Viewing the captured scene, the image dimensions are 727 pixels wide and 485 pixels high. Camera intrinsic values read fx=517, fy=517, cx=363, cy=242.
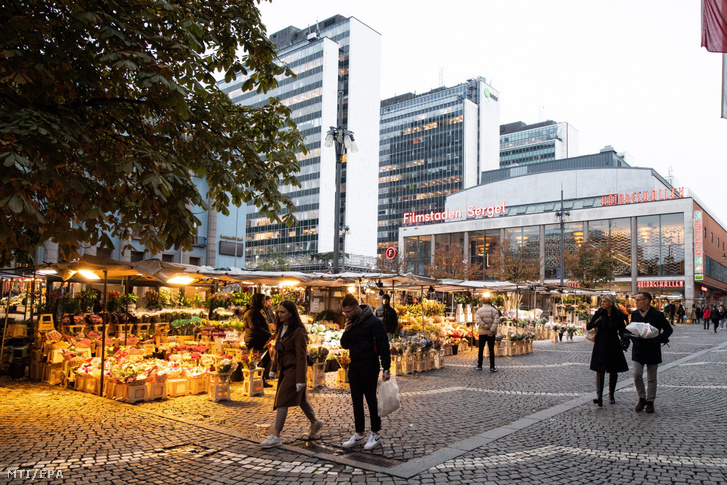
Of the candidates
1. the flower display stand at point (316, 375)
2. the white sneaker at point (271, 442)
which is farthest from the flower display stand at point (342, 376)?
the white sneaker at point (271, 442)

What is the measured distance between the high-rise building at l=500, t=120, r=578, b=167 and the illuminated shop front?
74.0 m

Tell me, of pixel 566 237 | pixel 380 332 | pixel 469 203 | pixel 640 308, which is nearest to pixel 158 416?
pixel 380 332

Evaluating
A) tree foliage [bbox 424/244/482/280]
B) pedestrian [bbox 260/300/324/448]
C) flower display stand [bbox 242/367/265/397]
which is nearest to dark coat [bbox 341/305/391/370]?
pedestrian [bbox 260/300/324/448]

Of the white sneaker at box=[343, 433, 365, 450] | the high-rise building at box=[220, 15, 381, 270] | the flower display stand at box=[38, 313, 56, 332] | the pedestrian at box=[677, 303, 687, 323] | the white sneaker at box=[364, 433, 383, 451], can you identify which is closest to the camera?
the white sneaker at box=[364, 433, 383, 451]

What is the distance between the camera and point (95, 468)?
5.52 m

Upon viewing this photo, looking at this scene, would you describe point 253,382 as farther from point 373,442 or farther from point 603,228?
point 603,228

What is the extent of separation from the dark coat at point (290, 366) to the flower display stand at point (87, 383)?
5189 mm

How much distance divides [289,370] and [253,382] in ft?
11.8

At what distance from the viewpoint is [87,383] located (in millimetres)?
10062

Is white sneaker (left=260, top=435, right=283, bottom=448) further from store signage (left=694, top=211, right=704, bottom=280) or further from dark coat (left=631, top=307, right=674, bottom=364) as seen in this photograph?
store signage (left=694, top=211, right=704, bottom=280)

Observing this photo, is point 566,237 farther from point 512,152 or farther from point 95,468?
point 512,152

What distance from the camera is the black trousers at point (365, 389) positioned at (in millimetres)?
6344

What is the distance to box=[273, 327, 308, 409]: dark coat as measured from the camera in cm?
647

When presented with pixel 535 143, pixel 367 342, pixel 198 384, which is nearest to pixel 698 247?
pixel 198 384
